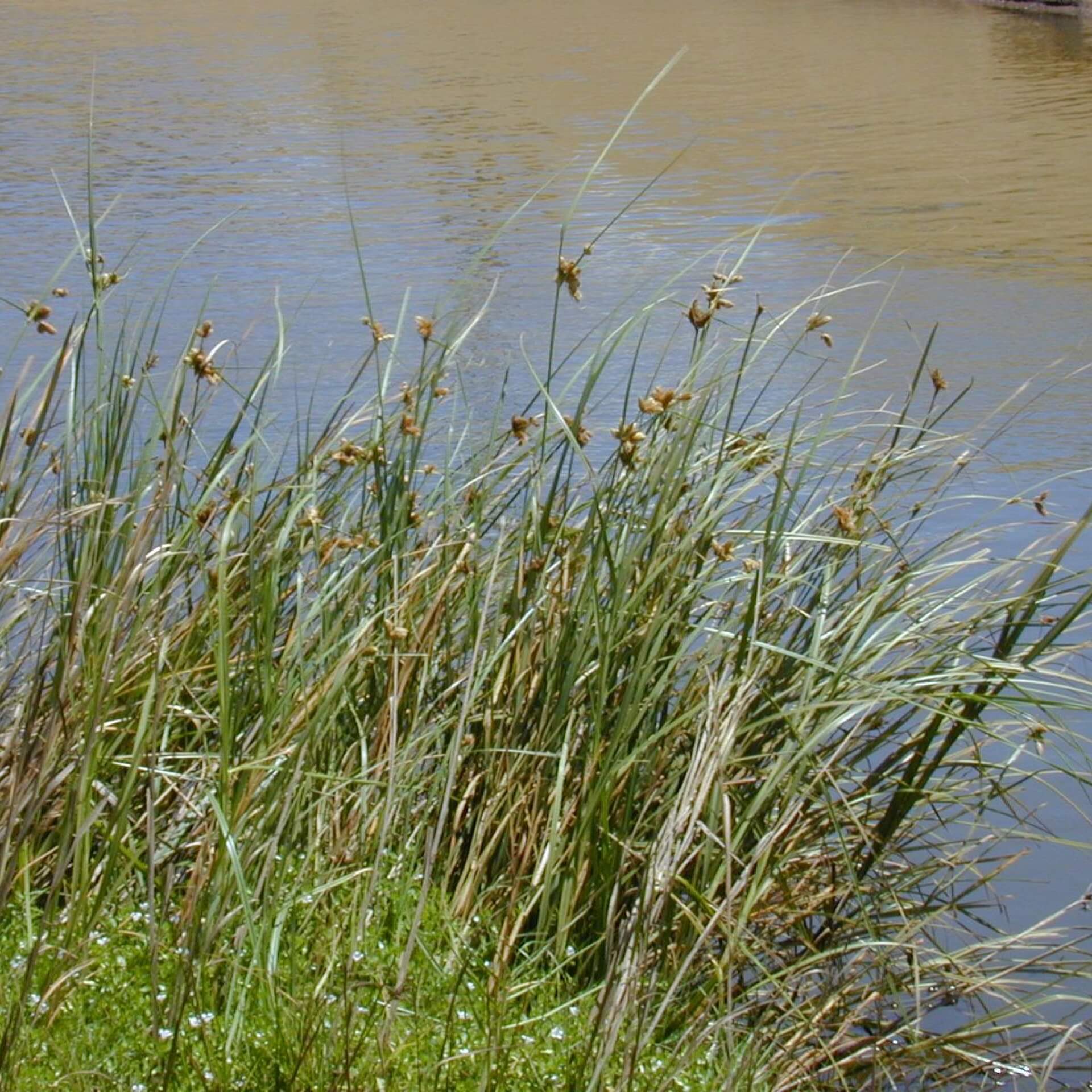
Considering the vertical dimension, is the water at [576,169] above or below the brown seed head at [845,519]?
below

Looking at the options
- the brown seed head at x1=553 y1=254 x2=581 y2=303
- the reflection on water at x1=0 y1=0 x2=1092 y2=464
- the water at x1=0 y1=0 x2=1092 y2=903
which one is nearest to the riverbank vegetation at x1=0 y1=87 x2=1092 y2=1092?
the brown seed head at x1=553 y1=254 x2=581 y2=303

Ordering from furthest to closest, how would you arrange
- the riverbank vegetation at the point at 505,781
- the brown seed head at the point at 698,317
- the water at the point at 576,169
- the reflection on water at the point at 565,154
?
1. the reflection on water at the point at 565,154
2. the water at the point at 576,169
3. the brown seed head at the point at 698,317
4. the riverbank vegetation at the point at 505,781

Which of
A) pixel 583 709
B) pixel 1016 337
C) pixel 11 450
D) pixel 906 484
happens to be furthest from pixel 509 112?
pixel 583 709

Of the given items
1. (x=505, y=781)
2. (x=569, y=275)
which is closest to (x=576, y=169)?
(x=569, y=275)

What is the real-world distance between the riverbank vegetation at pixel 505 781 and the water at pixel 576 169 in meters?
0.50

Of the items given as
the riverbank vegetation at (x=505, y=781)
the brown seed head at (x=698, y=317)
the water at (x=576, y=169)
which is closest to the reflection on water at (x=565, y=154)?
the water at (x=576, y=169)

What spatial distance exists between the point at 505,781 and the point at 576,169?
638 centimetres

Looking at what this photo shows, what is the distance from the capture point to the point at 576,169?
27.6ft

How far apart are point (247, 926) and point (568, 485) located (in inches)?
36.6

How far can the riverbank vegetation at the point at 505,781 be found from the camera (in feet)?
6.42

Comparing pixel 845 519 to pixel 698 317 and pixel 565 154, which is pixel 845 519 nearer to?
pixel 698 317

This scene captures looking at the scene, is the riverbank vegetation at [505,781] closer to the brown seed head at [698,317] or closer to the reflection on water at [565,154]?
the brown seed head at [698,317]

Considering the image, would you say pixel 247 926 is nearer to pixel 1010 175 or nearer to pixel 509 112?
pixel 1010 175

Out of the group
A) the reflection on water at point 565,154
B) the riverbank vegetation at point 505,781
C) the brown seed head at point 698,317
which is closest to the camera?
the riverbank vegetation at point 505,781
